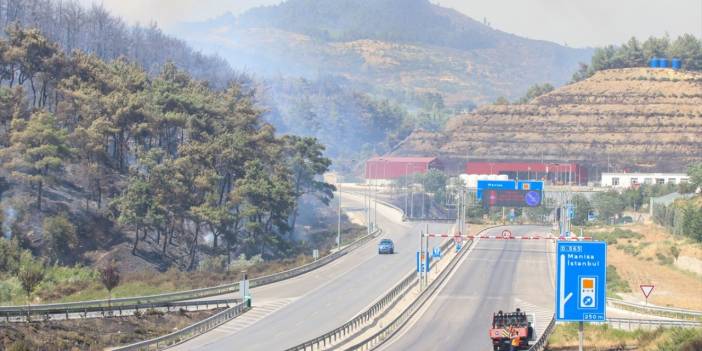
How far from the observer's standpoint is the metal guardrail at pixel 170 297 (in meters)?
60.7

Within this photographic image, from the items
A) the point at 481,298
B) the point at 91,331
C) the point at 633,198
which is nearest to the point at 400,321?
the point at 481,298

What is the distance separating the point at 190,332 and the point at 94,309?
5.58 meters

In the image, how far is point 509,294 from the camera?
85250mm

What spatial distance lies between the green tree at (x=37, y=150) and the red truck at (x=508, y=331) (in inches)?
2071

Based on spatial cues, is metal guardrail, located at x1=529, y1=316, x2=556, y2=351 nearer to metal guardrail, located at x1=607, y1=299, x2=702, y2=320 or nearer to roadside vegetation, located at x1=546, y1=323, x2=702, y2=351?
roadside vegetation, located at x1=546, y1=323, x2=702, y2=351

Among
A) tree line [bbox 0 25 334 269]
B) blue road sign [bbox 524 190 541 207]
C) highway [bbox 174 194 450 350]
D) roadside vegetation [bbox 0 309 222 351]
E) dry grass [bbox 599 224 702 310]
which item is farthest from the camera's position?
blue road sign [bbox 524 190 541 207]

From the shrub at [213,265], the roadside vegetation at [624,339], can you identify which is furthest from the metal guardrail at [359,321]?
the shrub at [213,265]

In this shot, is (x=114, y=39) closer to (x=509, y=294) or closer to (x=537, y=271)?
(x=537, y=271)

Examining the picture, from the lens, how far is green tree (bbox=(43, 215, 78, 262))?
3676 inches

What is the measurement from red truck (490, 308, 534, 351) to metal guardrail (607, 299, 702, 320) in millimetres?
16007

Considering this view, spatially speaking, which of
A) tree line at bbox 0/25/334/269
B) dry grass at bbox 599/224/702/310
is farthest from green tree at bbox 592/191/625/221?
tree line at bbox 0/25/334/269

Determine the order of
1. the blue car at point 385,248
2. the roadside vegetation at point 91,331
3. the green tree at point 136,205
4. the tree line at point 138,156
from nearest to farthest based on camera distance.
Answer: the roadside vegetation at point 91,331, the green tree at point 136,205, the tree line at point 138,156, the blue car at point 385,248

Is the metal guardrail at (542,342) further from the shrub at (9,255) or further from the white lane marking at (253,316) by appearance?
the shrub at (9,255)

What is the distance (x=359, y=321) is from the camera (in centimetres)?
6456
